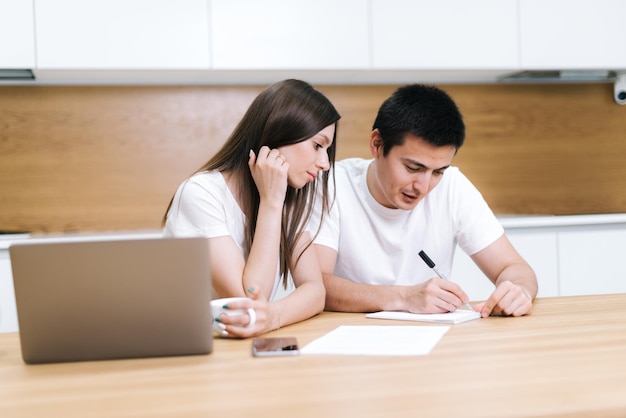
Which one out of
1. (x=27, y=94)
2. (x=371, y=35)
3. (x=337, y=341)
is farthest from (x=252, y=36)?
(x=337, y=341)

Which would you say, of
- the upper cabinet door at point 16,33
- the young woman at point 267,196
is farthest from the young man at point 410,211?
the upper cabinet door at point 16,33

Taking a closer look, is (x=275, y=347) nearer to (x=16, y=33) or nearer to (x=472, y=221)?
(x=472, y=221)

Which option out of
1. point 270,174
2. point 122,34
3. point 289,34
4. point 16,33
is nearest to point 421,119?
point 270,174

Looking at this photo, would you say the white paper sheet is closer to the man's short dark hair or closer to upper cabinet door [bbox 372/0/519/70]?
the man's short dark hair

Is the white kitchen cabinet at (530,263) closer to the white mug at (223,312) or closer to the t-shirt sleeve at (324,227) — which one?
the t-shirt sleeve at (324,227)

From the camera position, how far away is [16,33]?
2725mm

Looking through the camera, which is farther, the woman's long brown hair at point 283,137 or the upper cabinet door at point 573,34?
the upper cabinet door at point 573,34

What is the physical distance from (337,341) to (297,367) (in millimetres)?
197

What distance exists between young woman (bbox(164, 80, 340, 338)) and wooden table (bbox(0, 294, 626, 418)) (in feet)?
1.36

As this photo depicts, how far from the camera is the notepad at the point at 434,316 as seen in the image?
136cm

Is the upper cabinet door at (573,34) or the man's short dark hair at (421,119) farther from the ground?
the upper cabinet door at (573,34)

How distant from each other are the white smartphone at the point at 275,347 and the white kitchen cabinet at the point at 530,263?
5.94 feet

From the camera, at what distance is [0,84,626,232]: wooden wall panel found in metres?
3.04

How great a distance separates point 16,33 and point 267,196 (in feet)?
5.37
